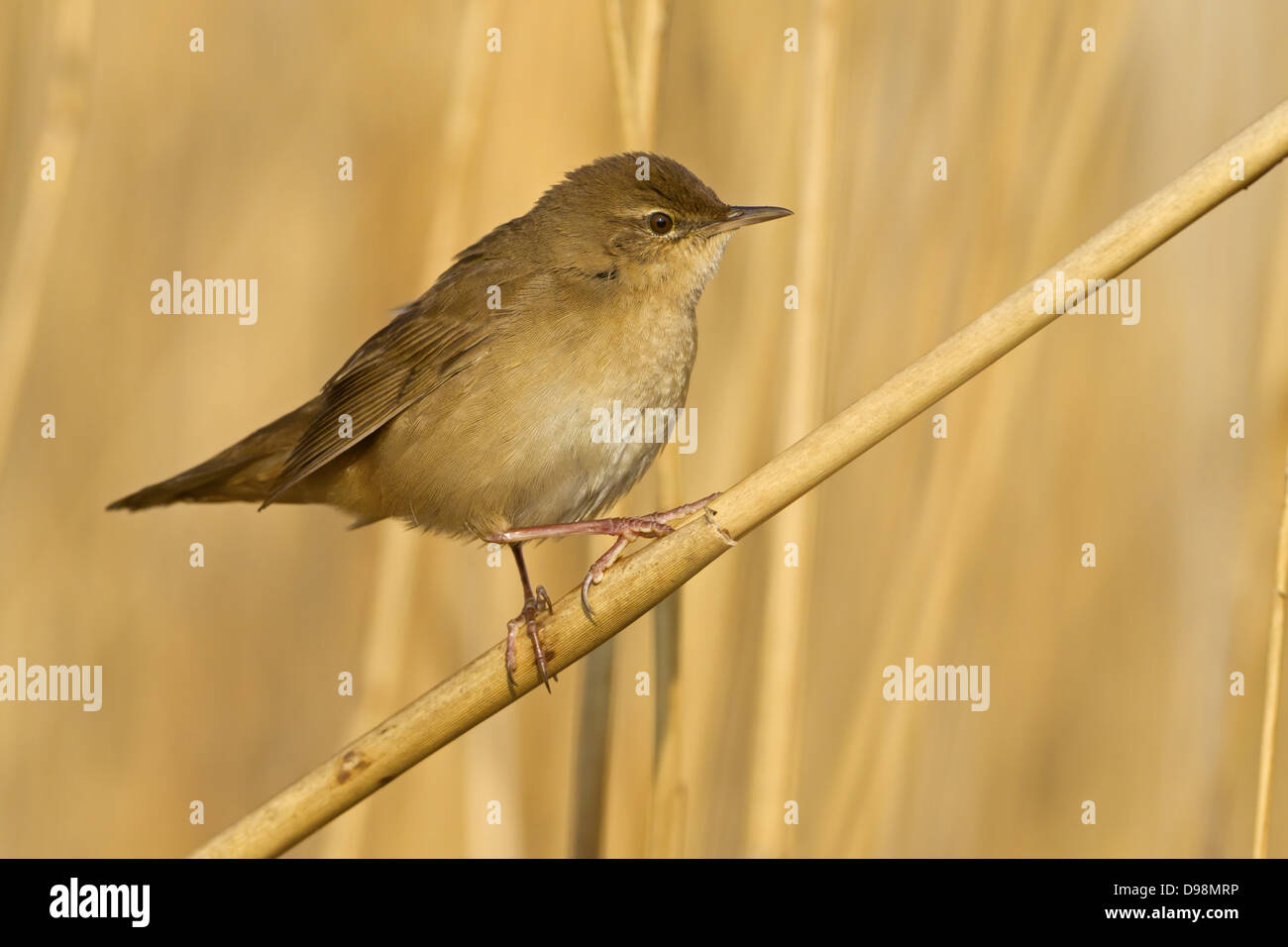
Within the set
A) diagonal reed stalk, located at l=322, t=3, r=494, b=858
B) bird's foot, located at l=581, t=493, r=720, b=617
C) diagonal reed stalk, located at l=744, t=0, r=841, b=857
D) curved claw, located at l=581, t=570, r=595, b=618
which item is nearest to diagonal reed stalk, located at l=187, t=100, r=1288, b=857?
curved claw, located at l=581, t=570, r=595, b=618

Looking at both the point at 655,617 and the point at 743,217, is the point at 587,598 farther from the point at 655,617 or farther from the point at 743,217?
the point at 743,217

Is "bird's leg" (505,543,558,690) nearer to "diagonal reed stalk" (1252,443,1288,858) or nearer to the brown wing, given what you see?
the brown wing

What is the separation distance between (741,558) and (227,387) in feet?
7.07

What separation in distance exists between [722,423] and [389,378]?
83 centimetres

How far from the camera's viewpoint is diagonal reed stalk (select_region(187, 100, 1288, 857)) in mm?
1703

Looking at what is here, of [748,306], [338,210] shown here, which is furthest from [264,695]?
[748,306]

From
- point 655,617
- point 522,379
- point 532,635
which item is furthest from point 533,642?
point 522,379

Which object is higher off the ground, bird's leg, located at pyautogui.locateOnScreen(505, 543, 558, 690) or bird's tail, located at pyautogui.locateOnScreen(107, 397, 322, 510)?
bird's tail, located at pyautogui.locateOnScreen(107, 397, 322, 510)

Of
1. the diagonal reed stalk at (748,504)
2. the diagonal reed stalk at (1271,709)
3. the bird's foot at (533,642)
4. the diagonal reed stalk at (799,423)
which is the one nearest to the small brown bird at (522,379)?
the bird's foot at (533,642)

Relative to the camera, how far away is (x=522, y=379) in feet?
8.99

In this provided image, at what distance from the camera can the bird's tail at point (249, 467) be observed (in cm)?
309

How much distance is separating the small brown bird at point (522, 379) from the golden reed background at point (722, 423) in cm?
18

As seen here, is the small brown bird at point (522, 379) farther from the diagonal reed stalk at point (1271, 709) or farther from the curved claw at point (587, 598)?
the diagonal reed stalk at point (1271, 709)

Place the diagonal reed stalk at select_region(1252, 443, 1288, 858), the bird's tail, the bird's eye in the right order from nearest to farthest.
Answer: the diagonal reed stalk at select_region(1252, 443, 1288, 858) < the bird's eye < the bird's tail
